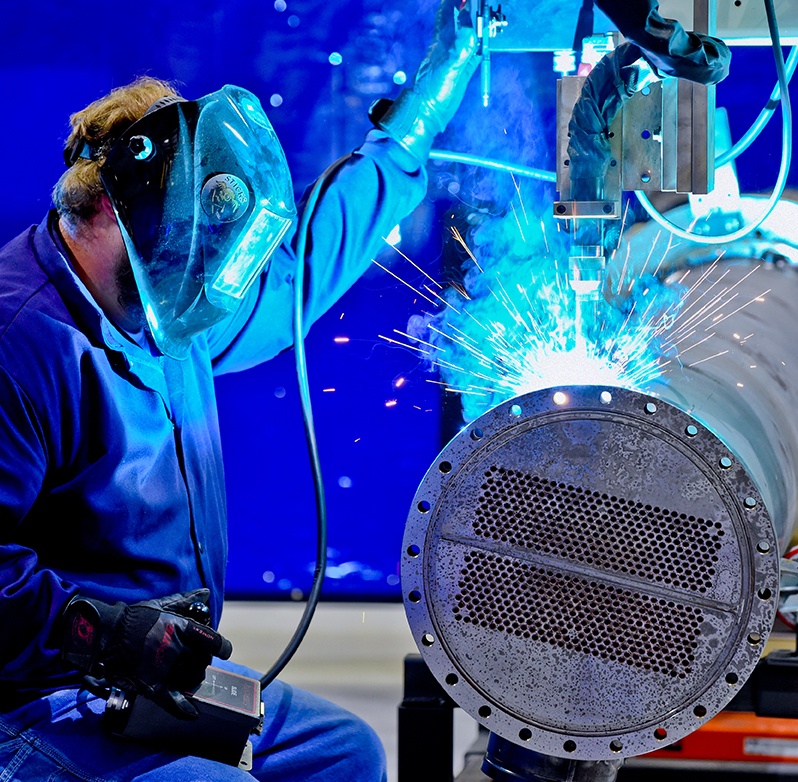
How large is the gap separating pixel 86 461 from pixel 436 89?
0.92 meters

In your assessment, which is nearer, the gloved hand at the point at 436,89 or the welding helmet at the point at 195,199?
the welding helmet at the point at 195,199

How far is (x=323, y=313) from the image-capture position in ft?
6.79

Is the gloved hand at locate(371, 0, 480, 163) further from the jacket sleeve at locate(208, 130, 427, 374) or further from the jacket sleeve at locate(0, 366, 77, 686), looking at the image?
the jacket sleeve at locate(0, 366, 77, 686)

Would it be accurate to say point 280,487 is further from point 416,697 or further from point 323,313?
point 416,697

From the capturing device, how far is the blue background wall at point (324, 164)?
6.51 feet

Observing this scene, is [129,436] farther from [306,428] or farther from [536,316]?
[536,316]

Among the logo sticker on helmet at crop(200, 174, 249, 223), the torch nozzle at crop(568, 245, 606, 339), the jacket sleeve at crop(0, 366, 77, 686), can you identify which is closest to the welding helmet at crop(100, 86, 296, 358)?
the logo sticker on helmet at crop(200, 174, 249, 223)

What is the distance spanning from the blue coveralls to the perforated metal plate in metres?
0.50

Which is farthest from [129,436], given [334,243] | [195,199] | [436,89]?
[436,89]

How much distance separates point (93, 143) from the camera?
162 centimetres

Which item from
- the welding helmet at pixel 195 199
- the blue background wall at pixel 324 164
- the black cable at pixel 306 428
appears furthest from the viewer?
the blue background wall at pixel 324 164

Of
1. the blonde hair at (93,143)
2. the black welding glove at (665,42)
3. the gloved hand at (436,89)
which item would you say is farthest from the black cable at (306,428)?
→ the black welding glove at (665,42)

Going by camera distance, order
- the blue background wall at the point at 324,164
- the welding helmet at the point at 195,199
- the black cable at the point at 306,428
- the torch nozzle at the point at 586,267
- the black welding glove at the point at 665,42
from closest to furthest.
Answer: the black welding glove at the point at 665,42 < the torch nozzle at the point at 586,267 < the welding helmet at the point at 195,199 < the black cable at the point at 306,428 < the blue background wall at the point at 324,164

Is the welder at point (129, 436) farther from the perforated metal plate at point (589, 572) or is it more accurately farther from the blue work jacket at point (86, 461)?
the perforated metal plate at point (589, 572)
